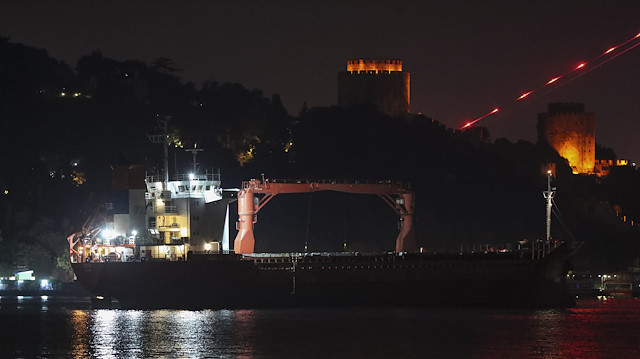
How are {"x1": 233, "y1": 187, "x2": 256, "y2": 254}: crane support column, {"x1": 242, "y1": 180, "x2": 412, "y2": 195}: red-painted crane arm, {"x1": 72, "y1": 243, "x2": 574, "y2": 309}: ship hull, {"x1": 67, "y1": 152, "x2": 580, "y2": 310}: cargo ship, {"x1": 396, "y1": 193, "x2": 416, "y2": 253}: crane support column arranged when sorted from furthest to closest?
{"x1": 396, "y1": 193, "x2": 416, "y2": 253}: crane support column
{"x1": 242, "y1": 180, "x2": 412, "y2": 195}: red-painted crane arm
{"x1": 233, "y1": 187, "x2": 256, "y2": 254}: crane support column
{"x1": 72, "y1": 243, "x2": 574, "y2": 309}: ship hull
{"x1": 67, "y1": 152, "x2": 580, "y2": 310}: cargo ship

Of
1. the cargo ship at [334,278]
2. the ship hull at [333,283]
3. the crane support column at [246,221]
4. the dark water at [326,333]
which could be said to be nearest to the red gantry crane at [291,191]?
the crane support column at [246,221]

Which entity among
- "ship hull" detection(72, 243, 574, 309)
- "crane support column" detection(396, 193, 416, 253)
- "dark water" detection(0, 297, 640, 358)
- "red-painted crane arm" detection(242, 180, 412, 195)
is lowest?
"dark water" detection(0, 297, 640, 358)

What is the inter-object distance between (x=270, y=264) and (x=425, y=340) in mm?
15712

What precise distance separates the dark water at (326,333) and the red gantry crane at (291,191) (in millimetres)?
7221

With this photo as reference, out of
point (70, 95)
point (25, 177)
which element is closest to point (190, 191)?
point (25, 177)

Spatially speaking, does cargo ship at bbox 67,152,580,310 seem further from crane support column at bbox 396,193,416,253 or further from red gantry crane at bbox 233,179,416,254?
crane support column at bbox 396,193,416,253

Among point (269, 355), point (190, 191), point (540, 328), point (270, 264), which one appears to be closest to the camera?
point (269, 355)

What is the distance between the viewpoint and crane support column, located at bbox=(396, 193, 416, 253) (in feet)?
269

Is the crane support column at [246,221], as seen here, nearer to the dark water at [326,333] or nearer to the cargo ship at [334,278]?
the cargo ship at [334,278]

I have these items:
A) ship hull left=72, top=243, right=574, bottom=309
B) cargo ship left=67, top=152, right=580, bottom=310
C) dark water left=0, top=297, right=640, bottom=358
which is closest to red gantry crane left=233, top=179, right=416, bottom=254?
cargo ship left=67, top=152, right=580, bottom=310

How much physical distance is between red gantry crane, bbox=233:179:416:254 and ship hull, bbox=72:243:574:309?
455cm

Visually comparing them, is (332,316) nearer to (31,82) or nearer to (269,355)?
(269,355)

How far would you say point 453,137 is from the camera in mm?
123938

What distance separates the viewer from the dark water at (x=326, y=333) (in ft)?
181
